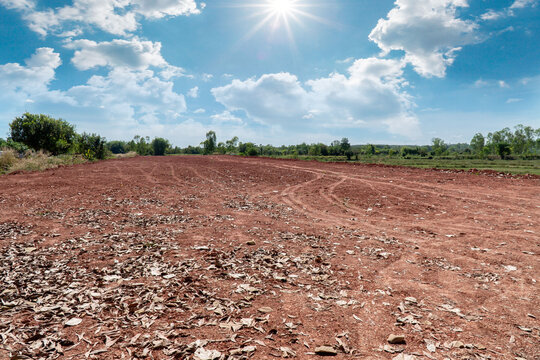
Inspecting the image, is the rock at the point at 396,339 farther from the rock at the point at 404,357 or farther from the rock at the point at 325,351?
the rock at the point at 325,351

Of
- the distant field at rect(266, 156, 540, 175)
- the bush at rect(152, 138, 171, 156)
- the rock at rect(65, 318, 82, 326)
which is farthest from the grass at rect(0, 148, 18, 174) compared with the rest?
the bush at rect(152, 138, 171, 156)

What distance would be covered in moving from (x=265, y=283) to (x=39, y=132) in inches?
2145

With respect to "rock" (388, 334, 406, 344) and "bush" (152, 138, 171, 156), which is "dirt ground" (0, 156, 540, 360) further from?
"bush" (152, 138, 171, 156)

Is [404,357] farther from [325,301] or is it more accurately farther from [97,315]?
[97,315]

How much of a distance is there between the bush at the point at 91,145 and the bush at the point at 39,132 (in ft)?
7.77

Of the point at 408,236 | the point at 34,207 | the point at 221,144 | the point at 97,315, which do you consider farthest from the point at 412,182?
the point at 221,144

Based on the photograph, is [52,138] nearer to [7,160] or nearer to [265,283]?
[7,160]

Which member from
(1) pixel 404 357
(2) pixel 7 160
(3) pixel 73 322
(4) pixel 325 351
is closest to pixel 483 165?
(1) pixel 404 357

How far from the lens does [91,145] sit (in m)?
48.1

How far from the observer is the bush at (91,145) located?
46.4 meters

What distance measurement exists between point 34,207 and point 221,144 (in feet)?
384

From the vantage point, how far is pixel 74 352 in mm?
2951

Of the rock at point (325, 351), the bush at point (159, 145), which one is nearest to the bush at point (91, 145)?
the rock at point (325, 351)

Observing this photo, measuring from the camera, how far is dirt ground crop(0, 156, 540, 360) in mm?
3162
